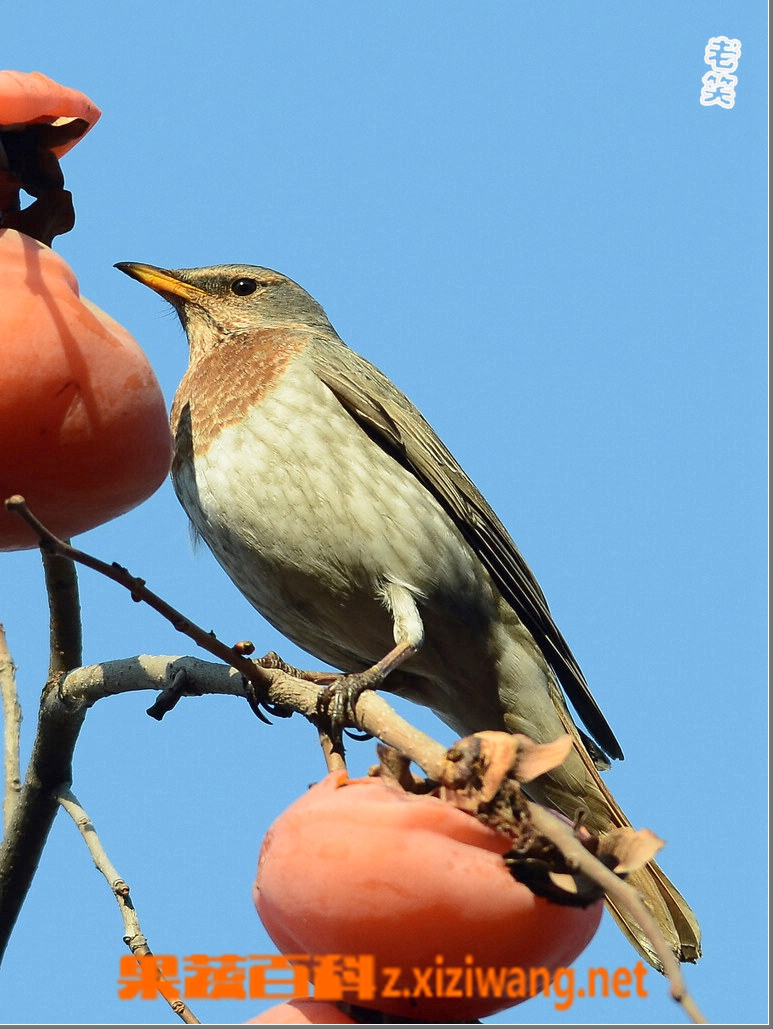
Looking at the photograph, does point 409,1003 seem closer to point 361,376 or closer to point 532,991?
point 532,991

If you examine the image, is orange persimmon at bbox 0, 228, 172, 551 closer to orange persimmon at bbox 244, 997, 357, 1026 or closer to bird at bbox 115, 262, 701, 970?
orange persimmon at bbox 244, 997, 357, 1026

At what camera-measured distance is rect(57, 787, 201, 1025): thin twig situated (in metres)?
2.87

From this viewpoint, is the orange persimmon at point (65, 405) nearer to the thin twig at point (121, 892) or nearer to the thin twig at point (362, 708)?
the thin twig at point (362, 708)

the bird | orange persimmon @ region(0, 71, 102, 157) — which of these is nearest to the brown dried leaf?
orange persimmon @ region(0, 71, 102, 157)

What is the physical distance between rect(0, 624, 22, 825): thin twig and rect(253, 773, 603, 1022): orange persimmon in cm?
153

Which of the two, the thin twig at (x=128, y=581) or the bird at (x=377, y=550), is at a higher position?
the bird at (x=377, y=550)

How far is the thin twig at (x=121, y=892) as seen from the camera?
2869mm

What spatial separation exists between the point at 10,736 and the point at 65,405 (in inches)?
52.6

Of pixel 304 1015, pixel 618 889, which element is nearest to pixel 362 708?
pixel 304 1015

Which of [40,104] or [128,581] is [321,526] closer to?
[40,104]

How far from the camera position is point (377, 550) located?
5.37 m

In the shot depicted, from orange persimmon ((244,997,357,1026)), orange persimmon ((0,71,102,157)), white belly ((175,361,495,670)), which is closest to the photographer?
orange persimmon ((244,997,357,1026))

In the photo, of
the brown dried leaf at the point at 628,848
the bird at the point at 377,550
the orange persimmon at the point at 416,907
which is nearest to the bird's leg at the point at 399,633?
the bird at the point at 377,550

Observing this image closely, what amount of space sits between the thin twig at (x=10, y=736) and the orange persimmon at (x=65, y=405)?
0.78m
